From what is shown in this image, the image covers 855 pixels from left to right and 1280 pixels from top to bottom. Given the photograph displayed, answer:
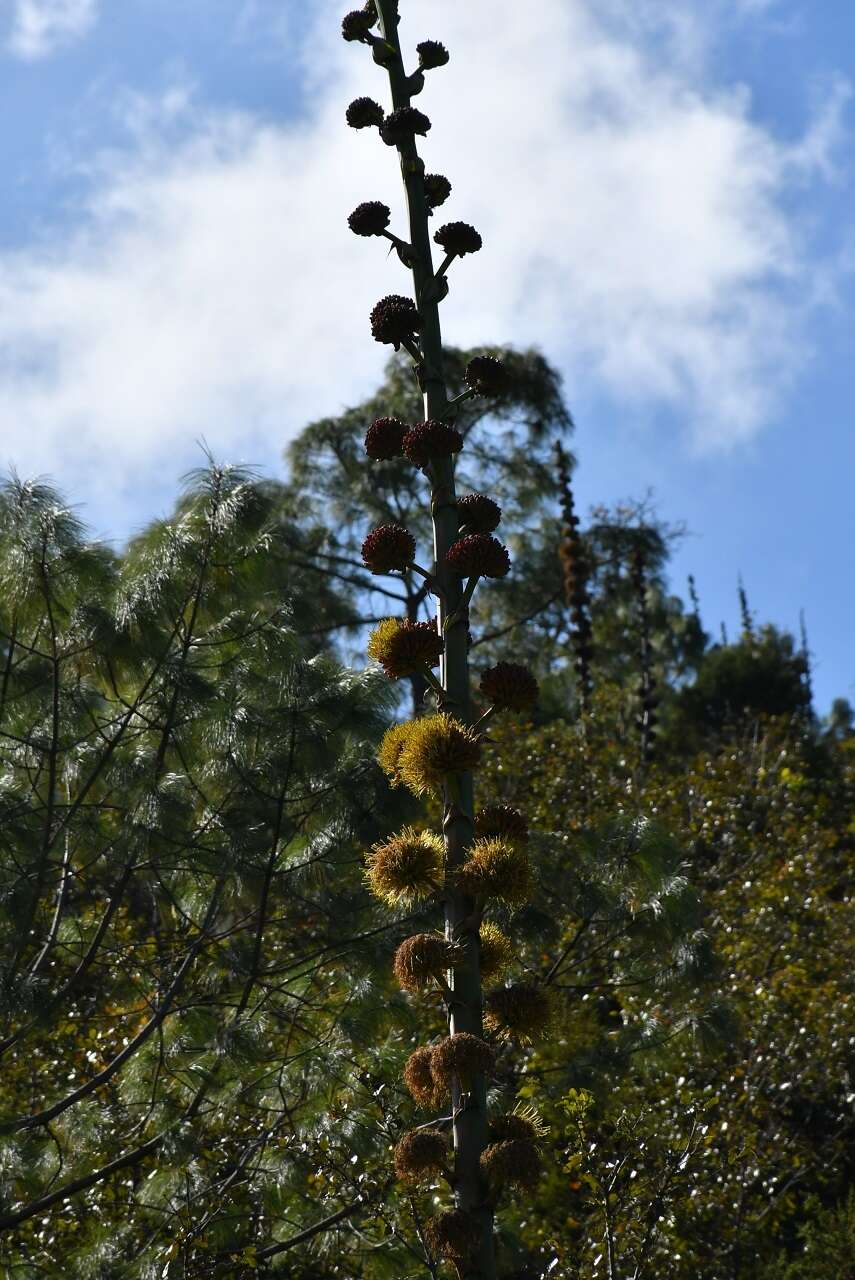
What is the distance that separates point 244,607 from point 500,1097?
2959mm

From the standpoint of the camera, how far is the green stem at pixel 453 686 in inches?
153

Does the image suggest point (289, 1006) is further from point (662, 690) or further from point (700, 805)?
point (662, 690)

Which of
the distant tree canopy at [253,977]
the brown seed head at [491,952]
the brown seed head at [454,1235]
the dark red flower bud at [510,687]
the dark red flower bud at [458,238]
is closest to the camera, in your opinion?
the brown seed head at [454,1235]

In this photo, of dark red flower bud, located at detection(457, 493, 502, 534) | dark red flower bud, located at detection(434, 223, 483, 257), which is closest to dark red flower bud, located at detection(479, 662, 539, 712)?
dark red flower bud, located at detection(457, 493, 502, 534)

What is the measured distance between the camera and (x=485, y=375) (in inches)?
186

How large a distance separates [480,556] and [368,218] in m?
1.32

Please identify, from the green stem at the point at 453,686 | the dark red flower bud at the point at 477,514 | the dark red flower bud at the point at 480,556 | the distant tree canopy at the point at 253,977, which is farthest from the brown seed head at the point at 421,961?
the distant tree canopy at the point at 253,977

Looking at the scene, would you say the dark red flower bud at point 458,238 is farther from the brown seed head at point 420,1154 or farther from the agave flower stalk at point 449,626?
the brown seed head at point 420,1154

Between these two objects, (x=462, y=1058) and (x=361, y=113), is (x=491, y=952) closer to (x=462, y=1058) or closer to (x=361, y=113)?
(x=462, y=1058)

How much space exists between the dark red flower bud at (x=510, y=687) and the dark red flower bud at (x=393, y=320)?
1188mm

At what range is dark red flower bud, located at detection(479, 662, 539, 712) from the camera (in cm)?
A: 420

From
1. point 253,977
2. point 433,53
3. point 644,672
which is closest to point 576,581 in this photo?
point 644,672

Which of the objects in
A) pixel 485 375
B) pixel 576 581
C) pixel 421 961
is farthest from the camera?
pixel 576 581

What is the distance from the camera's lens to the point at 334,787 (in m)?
7.84
